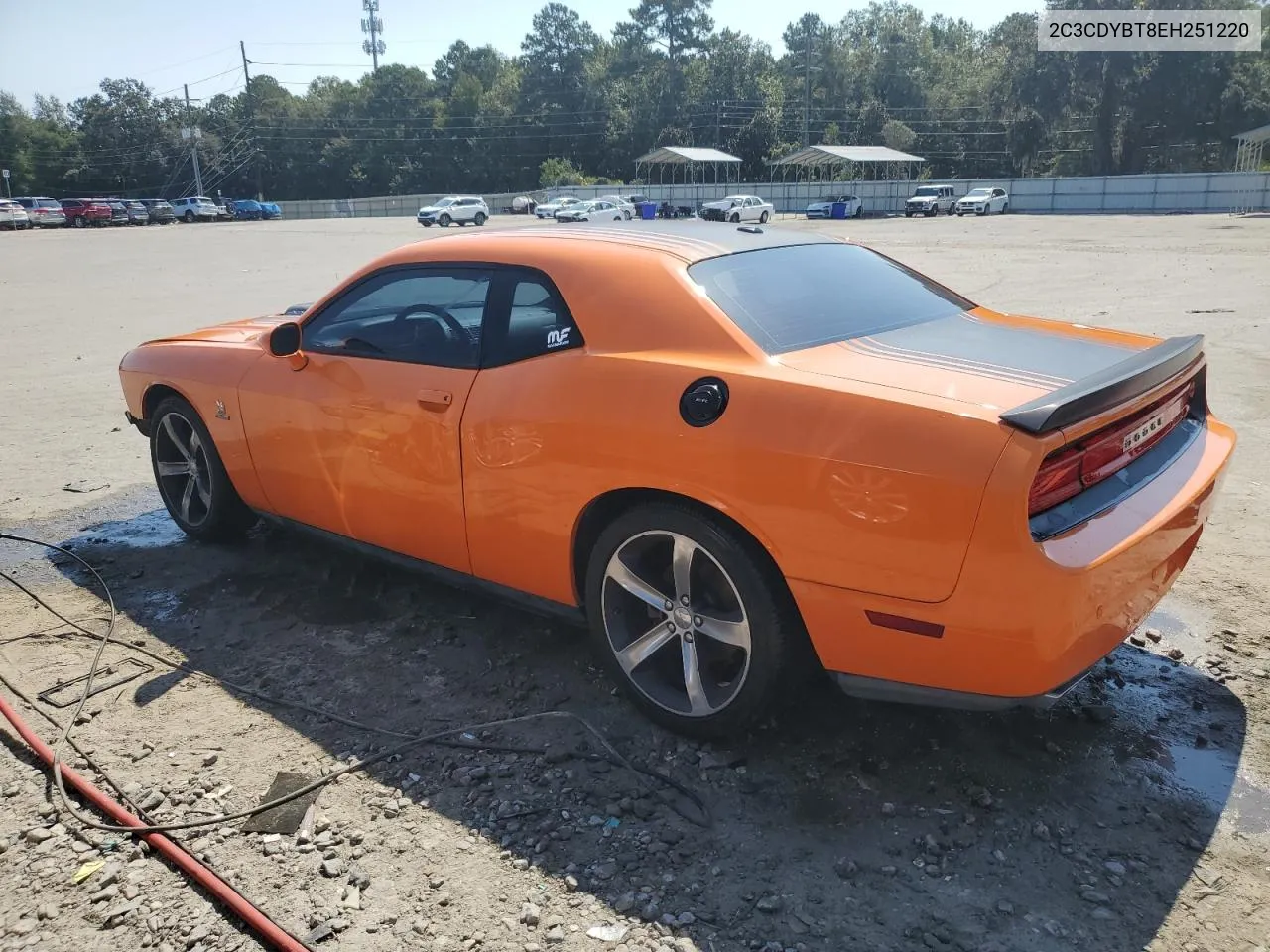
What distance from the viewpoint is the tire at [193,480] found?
4801mm

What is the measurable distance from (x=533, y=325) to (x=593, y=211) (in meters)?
45.5

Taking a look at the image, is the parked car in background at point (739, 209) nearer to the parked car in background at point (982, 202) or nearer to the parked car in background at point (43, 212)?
the parked car in background at point (982, 202)

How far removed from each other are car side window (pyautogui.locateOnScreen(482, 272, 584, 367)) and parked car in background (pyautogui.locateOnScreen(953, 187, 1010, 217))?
5184 centimetres

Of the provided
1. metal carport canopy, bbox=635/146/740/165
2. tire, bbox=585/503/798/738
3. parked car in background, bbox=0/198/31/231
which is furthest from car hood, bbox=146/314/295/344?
metal carport canopy, bbox=635/146/740/165

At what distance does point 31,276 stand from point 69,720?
2243 cm

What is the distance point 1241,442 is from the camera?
6.22 m

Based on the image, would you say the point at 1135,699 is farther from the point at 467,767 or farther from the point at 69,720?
the point at 69,720

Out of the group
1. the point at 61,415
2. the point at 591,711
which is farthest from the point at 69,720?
the point at 61,415

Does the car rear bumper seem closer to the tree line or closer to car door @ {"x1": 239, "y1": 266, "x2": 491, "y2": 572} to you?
car door @ {"x1": 239, "y1": 266, "x2": 491, "y2": 572}

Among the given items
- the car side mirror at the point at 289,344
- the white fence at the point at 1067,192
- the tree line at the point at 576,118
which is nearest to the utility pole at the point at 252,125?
the tree line at the point at 576,118

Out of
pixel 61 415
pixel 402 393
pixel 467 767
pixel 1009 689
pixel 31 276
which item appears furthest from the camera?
pixel 31 276

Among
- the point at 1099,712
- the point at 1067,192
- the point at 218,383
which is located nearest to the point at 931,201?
the point at 1067,192

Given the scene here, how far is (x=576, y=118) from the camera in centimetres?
9981

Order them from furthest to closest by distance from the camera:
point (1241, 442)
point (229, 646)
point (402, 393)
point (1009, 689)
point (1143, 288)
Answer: point (1143, 288) < point (1241, 442) < point (229, 646) < point (402, 393) < point (1009, 689)
